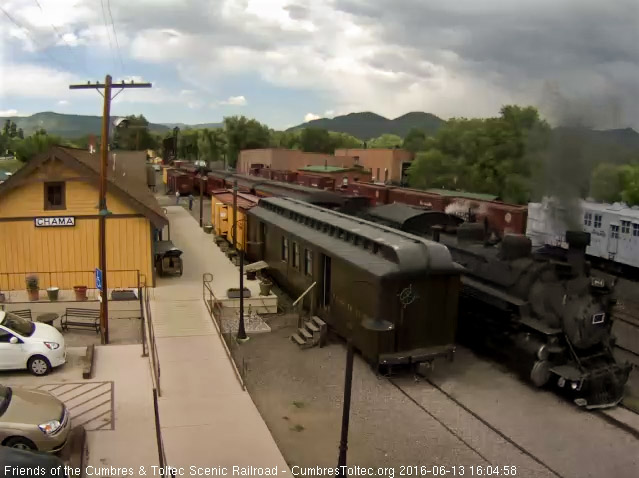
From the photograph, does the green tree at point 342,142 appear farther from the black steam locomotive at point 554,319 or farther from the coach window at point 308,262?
the black steam locomotive at point 554,319

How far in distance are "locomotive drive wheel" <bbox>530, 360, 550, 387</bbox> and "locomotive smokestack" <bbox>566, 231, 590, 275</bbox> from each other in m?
2.27

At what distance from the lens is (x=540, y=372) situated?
→ 40.9 ft

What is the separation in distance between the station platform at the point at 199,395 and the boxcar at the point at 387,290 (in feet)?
10.6

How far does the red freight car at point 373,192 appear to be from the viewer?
36938mm

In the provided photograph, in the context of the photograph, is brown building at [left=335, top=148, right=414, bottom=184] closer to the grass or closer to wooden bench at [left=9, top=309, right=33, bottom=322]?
the grass

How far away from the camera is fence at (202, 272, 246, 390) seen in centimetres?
1354

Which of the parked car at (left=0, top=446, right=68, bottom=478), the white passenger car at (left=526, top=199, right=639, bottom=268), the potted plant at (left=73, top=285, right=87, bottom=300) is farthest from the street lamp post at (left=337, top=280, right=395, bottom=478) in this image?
the white passenger car at (left=526, top=199, right=639, bottom=268)

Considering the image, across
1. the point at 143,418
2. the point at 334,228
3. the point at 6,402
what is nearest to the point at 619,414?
the point at 334,228

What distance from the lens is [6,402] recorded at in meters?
9.16

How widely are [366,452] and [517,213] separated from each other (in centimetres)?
1936

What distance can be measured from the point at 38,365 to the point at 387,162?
63701 mm

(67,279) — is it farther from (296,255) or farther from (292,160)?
(292,160)

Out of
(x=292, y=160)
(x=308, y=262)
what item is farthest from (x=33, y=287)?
(x=292, y=160)

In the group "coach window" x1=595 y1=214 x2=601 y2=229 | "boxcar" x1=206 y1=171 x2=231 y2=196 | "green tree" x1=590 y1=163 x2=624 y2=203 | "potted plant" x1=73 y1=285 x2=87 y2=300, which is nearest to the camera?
"potted plant" x1=73 y1=285 x2=87 y2=300
